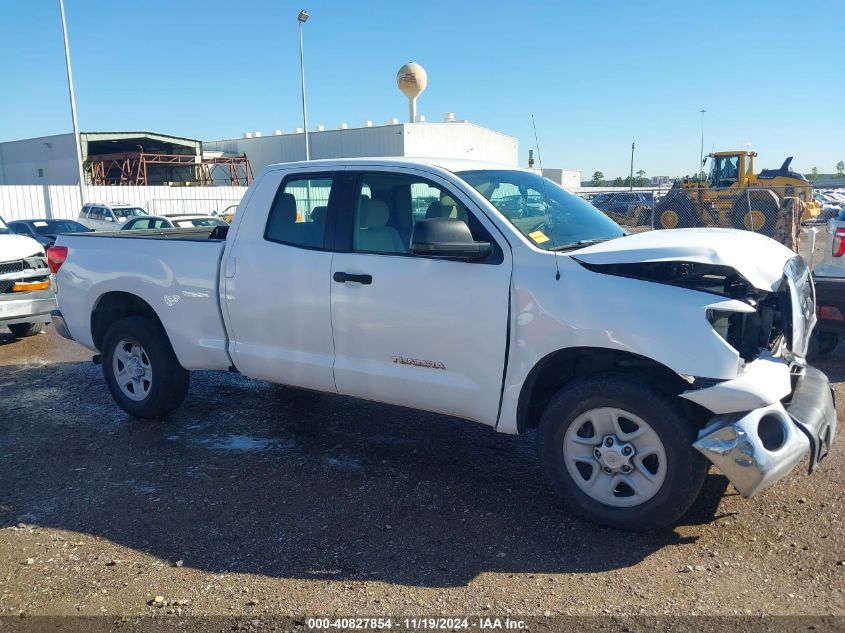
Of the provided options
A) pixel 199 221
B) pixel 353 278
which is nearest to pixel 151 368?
pixel 353 278

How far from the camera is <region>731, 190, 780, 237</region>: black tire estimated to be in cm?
1798

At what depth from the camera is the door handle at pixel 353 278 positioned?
174 inches

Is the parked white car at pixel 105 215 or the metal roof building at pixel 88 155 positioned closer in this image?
the parked white car at pixel 105 215

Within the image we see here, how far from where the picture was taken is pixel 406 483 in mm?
4516

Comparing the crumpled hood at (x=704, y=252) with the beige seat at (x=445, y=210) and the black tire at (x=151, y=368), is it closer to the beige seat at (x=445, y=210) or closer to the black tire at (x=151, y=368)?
the beige seat at (x=445, y=210)

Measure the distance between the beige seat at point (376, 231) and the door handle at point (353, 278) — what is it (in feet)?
0.62

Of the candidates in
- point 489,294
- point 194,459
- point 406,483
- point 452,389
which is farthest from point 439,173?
point 194,459

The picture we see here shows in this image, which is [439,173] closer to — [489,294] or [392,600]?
[489,294]

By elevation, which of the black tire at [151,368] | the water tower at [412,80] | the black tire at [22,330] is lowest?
the black tire at [22,330]

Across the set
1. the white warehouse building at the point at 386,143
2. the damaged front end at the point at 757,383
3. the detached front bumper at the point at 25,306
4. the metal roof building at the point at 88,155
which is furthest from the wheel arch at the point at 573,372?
the metal roof building at the point at 88,155

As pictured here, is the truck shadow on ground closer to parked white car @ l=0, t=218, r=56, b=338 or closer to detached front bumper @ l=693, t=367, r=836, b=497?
detached front bumper @ l=693, t=367, r=836, b=497

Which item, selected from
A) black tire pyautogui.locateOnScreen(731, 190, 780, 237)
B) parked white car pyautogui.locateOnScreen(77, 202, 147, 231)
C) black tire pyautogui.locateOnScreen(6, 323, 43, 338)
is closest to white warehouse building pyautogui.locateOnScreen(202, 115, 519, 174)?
parked white car pyautogui.locateOnScreen(77, 202, 147, 231)

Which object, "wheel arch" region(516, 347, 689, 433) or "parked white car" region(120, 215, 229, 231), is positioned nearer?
"wheel arch" region(516, 347, 689, 433)

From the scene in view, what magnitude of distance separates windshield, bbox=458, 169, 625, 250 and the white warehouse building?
31.8m
